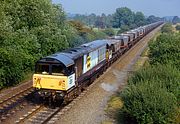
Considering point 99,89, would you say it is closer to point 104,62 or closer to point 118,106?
point 118,106

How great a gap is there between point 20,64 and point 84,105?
343 inches

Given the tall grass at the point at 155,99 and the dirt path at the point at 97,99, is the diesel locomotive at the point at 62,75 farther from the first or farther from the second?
the tall grass at the point at 155,99

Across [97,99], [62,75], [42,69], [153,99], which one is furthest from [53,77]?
[153,99]

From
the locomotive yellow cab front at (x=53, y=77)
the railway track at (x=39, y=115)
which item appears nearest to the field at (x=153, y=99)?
the locomotive yellow cab front at (x=53, y=77)

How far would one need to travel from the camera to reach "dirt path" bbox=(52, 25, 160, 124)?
2039 cm

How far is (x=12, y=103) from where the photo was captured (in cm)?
2345

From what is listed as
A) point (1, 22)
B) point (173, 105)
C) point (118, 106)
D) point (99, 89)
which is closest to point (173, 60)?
point (99, 89)

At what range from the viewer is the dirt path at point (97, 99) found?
2039cm

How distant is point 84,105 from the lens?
76.2 feet

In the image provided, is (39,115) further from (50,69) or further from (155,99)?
(155,99)

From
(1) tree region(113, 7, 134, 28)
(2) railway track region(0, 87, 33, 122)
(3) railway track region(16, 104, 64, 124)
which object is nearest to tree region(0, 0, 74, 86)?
(2) railway track region(0, 87, 33, 122)

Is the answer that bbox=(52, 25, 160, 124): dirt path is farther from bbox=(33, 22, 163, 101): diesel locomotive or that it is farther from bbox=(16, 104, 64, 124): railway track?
bbox=(33, 22, 163, 101): diesel locomotive

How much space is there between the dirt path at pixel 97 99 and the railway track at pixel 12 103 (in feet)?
10.5

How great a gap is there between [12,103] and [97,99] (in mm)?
5839
